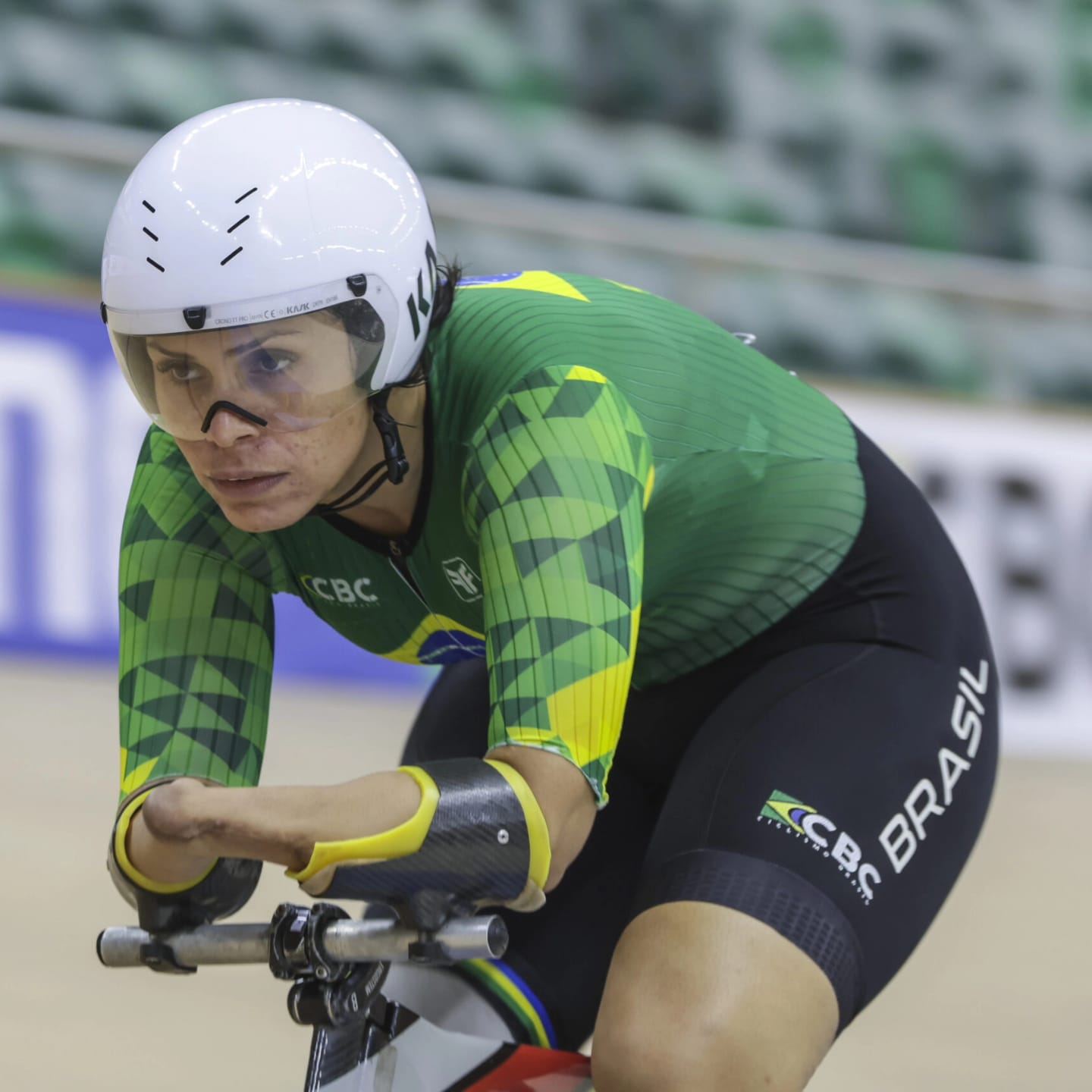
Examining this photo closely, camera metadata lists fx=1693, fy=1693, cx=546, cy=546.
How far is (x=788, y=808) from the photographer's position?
197 centimetres

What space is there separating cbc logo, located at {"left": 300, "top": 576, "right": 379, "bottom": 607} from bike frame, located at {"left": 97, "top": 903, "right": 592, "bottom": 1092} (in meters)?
0.50

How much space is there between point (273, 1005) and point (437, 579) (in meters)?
1.90

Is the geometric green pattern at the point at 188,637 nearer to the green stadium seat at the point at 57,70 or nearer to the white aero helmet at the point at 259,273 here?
the white aero helmet at the point at 259,273

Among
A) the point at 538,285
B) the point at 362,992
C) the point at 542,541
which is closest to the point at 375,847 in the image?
the point at 362,992

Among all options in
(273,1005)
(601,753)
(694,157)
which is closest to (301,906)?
(601,753)

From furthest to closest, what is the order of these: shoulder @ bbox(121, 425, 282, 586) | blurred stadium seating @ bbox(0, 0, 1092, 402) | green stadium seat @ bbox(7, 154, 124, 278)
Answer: blurred stadium seating @ bbox(0, 0, 1092, 402), green stadium seat @ bbox(7, 154, 124, 278), shoulder @ bbox(121, 425, 282, 586)

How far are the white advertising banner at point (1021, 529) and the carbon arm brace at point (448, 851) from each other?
4.74 metres

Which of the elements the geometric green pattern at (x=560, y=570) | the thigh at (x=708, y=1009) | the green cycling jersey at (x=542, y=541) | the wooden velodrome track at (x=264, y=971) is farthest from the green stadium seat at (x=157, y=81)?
the thigh at (x=708, y=1009)

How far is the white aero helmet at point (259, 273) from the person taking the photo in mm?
1800

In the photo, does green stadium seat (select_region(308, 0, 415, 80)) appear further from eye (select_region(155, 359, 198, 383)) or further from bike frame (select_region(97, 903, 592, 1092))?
bike frame (select_region(97, 903, 592, 1092))

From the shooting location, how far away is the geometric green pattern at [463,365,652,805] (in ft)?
5.65

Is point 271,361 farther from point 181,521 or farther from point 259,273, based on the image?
point 181,521

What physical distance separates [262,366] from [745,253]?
15.9ft

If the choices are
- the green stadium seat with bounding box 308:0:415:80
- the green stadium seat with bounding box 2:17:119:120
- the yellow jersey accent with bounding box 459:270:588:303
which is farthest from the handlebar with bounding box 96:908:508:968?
the green stadium seat with bounding box 308:0:415:80
